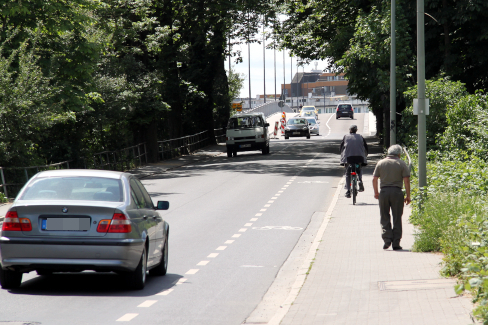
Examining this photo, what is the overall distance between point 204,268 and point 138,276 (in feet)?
6.12

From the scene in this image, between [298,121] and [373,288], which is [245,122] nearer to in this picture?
[298,121]

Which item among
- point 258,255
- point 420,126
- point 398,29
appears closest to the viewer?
point 258,255

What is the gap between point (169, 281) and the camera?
9.55 metres

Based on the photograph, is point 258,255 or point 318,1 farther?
point 318,1

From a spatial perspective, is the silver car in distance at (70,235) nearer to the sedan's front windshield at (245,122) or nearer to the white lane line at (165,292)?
the white lane line at (165,292)

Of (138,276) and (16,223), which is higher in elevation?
(16,223)

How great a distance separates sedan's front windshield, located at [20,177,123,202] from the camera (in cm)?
865

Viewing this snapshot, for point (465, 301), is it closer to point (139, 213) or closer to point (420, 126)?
point (139, 213)

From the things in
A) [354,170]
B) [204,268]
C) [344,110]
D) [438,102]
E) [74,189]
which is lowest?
[204,268]

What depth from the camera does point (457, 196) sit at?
1138cm

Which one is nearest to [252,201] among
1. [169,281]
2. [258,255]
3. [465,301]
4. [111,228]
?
[258,255]

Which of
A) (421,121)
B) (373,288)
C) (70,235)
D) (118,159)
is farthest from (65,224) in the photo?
(118,159)

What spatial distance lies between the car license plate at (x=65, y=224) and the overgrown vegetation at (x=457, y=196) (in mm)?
4144

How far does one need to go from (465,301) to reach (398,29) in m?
22.9
